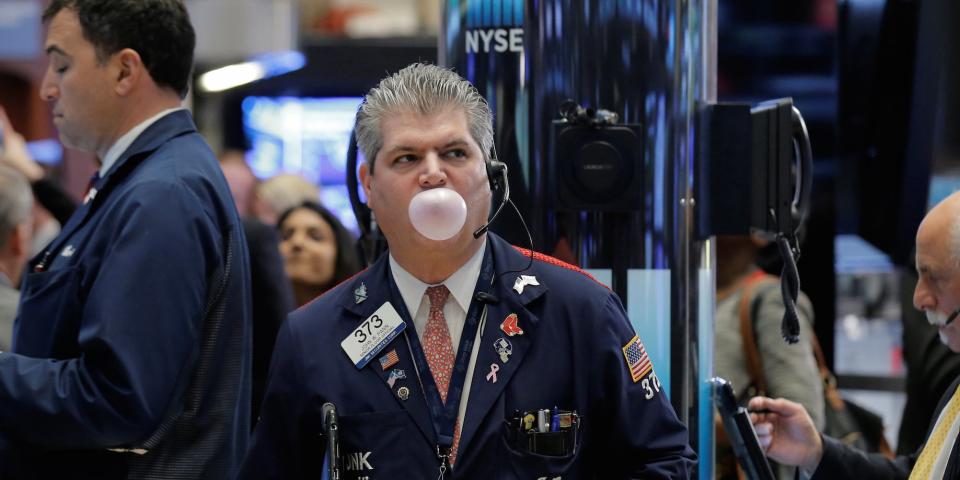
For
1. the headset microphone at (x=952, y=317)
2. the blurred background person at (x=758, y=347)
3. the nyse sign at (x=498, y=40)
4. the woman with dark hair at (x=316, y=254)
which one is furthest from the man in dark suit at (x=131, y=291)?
the woman with dark hair at (x=316, y=254)

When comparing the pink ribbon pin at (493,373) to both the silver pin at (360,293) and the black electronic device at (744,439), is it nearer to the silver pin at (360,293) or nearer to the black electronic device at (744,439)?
the silver pin at (360,293)

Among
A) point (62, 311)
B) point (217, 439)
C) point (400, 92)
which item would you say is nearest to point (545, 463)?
point (400, 92)

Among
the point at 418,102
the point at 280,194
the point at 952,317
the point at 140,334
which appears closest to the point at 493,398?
the point at 418,102

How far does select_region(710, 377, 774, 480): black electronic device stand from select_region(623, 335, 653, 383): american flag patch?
0.76 metres

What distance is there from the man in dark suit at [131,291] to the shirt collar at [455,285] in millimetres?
584

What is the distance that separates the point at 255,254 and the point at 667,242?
185 centimetres

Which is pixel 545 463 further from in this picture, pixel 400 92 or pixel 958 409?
pixel 958 409

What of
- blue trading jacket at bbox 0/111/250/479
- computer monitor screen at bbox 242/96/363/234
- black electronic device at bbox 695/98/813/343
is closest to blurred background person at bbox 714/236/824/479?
black electronic device at bbox 695/98/813/343

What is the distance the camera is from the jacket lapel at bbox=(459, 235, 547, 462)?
2576 millimetres

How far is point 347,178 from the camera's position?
3.22m

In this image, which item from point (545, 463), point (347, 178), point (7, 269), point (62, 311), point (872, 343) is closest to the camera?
point (545, 463)

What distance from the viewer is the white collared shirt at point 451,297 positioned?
2.68 meters

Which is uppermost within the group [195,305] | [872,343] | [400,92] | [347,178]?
[400,92]

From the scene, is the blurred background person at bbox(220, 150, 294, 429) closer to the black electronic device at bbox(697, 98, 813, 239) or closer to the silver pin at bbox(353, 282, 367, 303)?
the black electronic device at bbox(697, 98, 813, 239)
